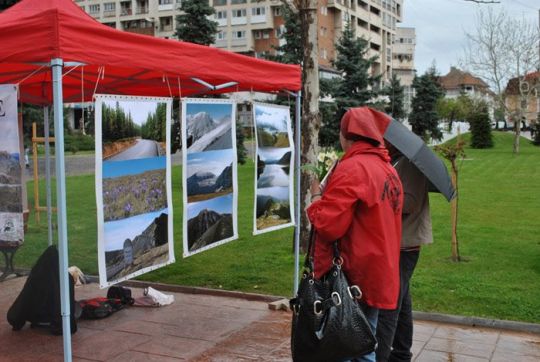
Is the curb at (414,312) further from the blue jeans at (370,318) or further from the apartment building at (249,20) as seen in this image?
the apartment building at (249,20)

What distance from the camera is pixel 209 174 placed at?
5.57 metres

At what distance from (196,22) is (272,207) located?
60.1 ft

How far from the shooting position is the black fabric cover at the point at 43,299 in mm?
5398

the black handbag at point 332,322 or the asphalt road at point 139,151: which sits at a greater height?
the asphalt road at point 139,151

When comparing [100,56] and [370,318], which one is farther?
[100,56]

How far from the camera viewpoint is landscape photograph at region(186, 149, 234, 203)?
5.38 meters

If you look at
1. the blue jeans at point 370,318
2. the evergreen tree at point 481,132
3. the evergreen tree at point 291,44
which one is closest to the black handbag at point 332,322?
the blue jeans at point 370,318

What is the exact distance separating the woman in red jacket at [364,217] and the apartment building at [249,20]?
2384 inches

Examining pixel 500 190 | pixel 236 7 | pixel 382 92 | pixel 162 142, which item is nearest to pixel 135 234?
pixel 162 142

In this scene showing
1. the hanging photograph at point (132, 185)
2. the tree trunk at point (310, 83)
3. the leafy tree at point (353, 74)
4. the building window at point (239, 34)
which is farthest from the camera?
the building window at point (239, 34)

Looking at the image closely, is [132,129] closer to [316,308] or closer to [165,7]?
[316,308]

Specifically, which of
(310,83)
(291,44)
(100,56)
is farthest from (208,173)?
(291,44)

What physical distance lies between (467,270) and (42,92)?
5.83 meters

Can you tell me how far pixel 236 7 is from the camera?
233ft
